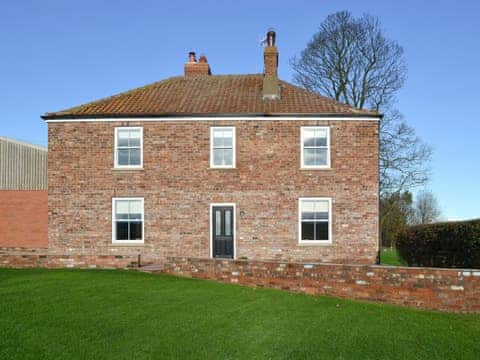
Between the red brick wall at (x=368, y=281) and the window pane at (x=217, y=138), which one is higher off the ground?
the window pane at (x=217, y=138)

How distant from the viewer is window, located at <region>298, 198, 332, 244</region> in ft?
66.1

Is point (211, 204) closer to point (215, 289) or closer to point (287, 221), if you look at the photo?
point (287, 221)

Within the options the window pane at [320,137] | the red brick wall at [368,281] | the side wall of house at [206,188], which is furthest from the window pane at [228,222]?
the red brick wall at [368,281]

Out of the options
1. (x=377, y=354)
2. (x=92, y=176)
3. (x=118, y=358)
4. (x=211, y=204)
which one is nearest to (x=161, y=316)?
(x=118, y=358)

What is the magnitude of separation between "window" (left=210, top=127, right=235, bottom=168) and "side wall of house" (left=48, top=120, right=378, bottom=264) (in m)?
0.20

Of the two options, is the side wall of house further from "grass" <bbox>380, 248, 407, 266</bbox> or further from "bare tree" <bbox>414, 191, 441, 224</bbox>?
"bare tree" <bbox>414, 191, 441, 224</bbox>

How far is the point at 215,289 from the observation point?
1330 centimetres

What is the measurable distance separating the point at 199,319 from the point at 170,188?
10.7 metres

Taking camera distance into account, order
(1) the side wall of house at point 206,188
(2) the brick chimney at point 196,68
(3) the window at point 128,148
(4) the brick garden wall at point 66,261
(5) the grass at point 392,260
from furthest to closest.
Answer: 1. (2) the brick chimney at point 196,68
2. (3) the window at point 128,148
3. (1) the side wall of house at point 206,188
4. (5) the grass at point 392,260
5. (4) the brick garden wall at point 66,261

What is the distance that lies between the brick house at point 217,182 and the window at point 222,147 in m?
0.04

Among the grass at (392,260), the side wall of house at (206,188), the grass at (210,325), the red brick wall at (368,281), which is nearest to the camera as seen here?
the grass at (210,325)

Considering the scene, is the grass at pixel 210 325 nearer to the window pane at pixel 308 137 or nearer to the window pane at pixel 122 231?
the window pane at pixel 122 231

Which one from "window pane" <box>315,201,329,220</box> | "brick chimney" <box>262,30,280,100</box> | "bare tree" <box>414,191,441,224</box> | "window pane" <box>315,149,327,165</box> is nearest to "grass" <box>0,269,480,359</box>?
"window pane" <box>315,201,329,220</box>

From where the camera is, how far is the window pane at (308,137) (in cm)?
2050
